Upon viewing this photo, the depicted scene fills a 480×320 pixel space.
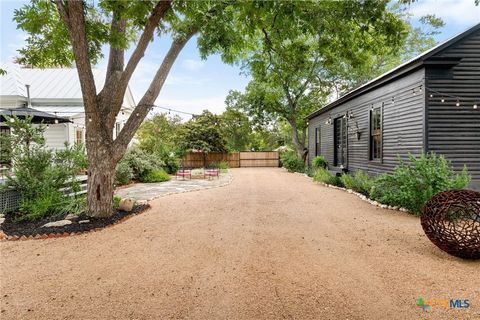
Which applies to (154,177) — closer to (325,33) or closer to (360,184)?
(360,184)

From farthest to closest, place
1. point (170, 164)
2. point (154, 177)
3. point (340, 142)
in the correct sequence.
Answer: point (170, 164) < point (340, 142) < point (154, 177)

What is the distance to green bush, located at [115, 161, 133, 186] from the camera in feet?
36.3

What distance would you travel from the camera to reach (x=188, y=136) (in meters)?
21.4

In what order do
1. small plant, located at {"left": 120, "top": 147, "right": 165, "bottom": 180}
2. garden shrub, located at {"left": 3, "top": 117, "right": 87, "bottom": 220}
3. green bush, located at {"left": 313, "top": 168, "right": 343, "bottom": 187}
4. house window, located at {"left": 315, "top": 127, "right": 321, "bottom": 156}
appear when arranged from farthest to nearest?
house window, located at {"left": 315, "top": 127, "right": 321, "bottom": 156}, small plant, located at {"left": 120, "top": 147, "right": 165, "bottom": 180}, green bush, located at {"left": 313, "top": 168, "right": 343, "bottom": 187}, garden shrub, located at {"left": 3, "top": 117, "right": 87, "bottom": 220}

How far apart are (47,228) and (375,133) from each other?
1026 centimetres

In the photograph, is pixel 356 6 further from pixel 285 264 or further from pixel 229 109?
pixel 229 109

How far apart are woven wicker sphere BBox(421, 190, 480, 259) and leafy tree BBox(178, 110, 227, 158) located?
18.1m

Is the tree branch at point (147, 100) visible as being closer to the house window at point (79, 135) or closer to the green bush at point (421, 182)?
the green bush at point (421, 182)

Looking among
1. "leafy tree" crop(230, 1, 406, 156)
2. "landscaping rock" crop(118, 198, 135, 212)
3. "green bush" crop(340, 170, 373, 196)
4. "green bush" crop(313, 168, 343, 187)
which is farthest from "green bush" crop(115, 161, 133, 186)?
"green bush" crop(340, 170, 373, 196)

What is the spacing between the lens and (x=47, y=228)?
5.21 meters

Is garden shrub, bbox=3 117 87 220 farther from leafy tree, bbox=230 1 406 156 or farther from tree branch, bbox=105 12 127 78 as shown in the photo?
leafy tree, bbox=230 1 406 156

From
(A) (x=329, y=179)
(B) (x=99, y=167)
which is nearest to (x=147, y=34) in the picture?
(B) (x=99, y=167)

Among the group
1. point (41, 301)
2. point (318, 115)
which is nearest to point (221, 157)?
point (318, 115)

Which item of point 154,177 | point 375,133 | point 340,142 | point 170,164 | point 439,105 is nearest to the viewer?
point 439,105
